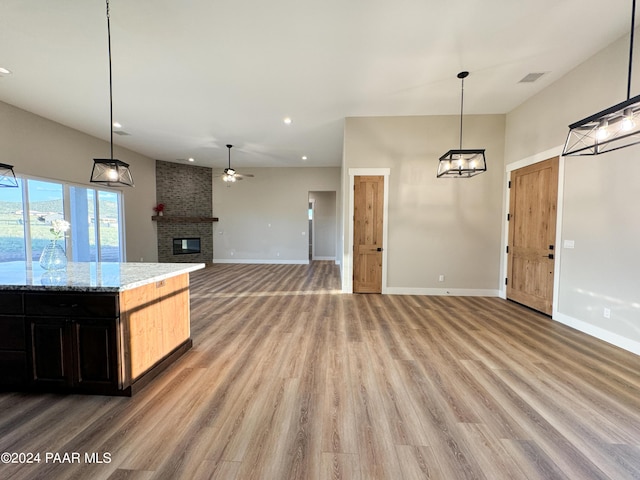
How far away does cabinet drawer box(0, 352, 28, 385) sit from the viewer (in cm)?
205

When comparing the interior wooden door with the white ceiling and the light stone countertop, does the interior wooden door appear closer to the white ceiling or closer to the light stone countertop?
the white ceiling

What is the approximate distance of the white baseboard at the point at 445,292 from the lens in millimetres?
5129

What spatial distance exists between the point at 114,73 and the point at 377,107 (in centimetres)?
405

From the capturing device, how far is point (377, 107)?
15.4 feet

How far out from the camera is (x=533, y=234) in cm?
429

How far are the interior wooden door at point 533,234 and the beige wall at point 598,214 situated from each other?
227mm

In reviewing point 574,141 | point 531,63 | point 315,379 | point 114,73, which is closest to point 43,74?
point 114,73

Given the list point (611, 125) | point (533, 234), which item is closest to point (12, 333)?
point (611, 125)

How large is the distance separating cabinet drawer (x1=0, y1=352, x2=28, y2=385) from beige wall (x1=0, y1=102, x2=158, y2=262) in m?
4.43

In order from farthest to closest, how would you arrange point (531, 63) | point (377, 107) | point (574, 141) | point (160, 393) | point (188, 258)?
point (188, 258)
point (377, 107)
point (531, 63)
point (574, 141)
point (160, 393)

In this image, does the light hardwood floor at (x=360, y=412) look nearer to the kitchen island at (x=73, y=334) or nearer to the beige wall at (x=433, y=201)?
the kitchen island at (x=73, y=334)

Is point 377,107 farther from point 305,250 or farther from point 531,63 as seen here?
point 305,250

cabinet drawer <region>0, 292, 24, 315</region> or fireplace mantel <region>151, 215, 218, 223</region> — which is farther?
A: fireplace mantel <region>151, 215, 218, 223</region>

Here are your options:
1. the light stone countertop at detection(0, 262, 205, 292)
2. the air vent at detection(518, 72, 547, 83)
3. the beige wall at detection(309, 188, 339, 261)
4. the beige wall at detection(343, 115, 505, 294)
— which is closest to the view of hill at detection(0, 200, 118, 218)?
the light stone countertop at detection(0, 262, 205, 292)
